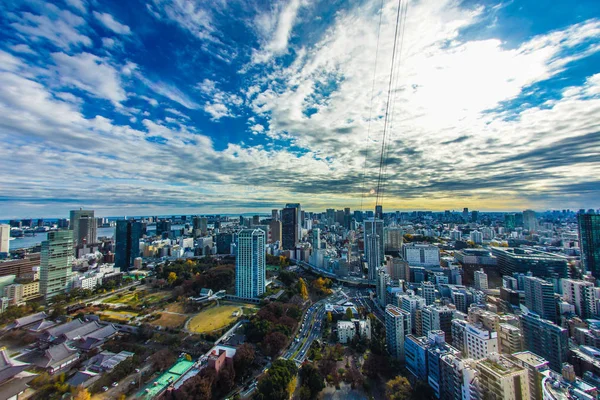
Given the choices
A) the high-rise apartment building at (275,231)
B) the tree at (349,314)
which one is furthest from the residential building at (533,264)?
the high-rise apartment building at (275,231)

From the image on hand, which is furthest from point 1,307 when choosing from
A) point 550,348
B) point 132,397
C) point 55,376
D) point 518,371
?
point 550,348

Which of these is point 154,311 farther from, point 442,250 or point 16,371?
point 442,250

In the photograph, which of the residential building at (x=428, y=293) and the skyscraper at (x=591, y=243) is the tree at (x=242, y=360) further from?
the skyscraper at (x=591, y=243)

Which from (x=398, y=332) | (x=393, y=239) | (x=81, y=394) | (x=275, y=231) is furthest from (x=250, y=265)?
(x=275, y=231)

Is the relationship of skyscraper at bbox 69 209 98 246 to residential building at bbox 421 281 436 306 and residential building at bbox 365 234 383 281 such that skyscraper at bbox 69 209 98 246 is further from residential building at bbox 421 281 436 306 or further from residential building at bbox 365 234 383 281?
residential building at bbox 421 281 436 306

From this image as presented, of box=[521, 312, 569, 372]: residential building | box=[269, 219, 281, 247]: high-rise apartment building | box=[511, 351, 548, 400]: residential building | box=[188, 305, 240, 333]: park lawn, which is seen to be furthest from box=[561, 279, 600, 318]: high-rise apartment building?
box=[269, 219, 281, 247]: high-rise apartment building

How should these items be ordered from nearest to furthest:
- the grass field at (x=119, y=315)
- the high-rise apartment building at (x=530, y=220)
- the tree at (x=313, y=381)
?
the tree at (x=313, y=381) < the grass field at (x=119, y=315) < the high-rise apartment building at (x=530, y=220)
